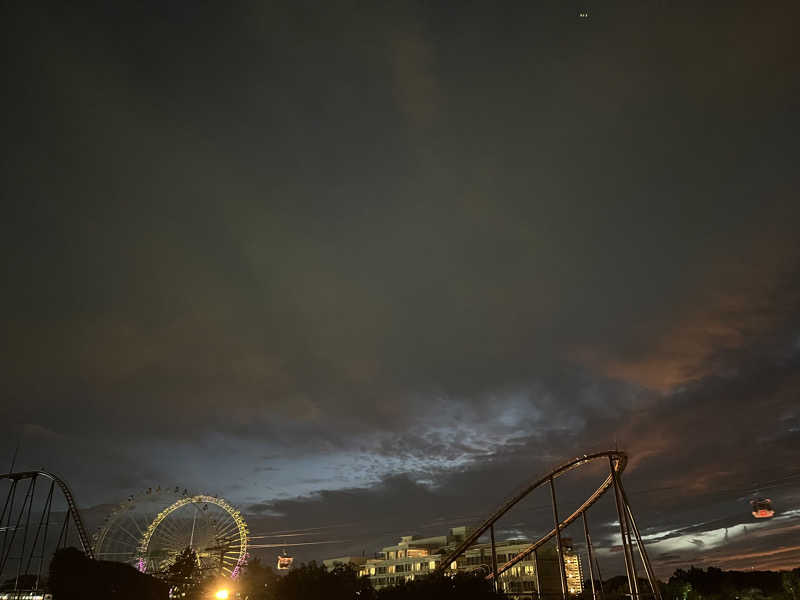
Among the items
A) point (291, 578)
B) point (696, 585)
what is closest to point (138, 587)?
point (291, 578)

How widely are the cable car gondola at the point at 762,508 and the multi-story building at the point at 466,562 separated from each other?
4552cm

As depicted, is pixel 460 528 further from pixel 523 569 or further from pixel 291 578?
pixel 291 578

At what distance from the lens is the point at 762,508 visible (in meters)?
49.9

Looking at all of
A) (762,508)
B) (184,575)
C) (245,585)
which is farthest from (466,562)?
(762,508)

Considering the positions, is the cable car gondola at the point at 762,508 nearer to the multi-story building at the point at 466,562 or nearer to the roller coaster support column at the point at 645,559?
the roller coaster support column at the point at 645,559

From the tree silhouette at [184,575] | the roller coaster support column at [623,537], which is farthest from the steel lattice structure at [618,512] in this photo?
the tree silhouette at [184,575]

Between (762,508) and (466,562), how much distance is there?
85060mm

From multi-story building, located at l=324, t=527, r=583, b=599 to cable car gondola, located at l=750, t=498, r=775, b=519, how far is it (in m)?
45.5

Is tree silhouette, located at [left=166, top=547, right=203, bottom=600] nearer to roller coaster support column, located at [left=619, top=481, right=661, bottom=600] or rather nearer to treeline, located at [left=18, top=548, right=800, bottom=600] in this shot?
treeline, located at [left=18, top=548, right=800, bottom=600]

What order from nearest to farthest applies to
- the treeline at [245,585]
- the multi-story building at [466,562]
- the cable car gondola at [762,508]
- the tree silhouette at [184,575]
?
the treeline at [245,585]
the cable car gondola at [762,508]
the tree silhouette at [184,575]
the multi-story building at [466,562]

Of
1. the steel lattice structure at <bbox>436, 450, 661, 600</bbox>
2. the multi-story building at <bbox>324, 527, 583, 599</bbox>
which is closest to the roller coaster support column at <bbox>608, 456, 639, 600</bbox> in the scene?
the steel lattice structure at <bbox>436, 450, 661, 600</bbox>

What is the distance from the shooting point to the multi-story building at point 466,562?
107 metres

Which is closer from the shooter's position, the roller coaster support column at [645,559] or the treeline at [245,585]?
the treeline at [245,585]

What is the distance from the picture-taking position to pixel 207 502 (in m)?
72.8
